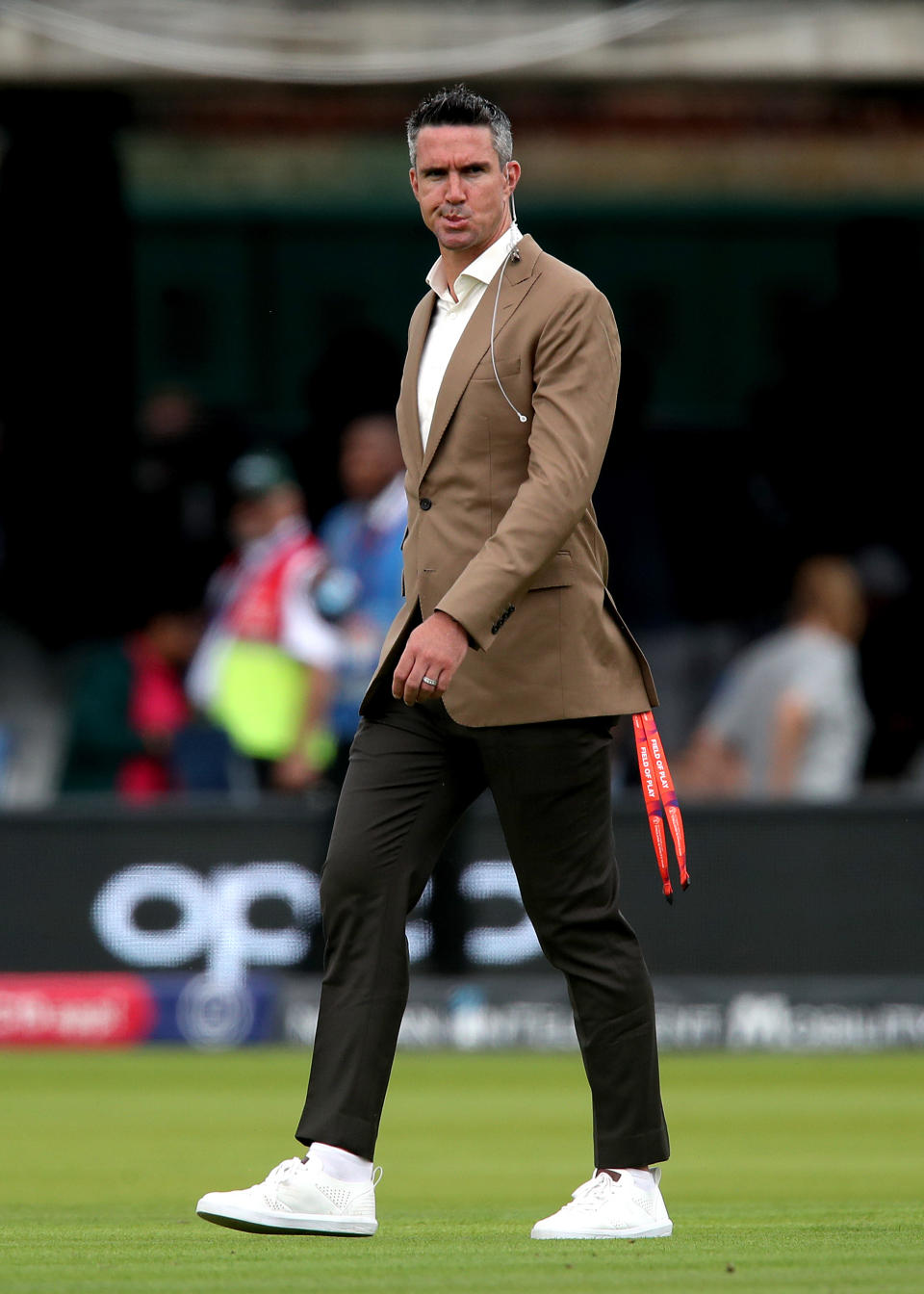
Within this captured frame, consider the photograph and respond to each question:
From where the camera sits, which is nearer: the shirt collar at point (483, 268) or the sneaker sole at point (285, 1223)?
the sneaker sole at point (285, 1223)

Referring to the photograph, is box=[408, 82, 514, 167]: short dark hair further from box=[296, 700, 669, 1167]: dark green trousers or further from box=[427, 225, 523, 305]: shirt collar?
box=[296, 700, 669, 1167]: dark green trousers

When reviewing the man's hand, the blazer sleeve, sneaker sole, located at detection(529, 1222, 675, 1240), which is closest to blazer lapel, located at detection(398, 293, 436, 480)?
the blazer sleeve

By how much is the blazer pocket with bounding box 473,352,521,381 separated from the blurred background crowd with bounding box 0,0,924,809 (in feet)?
18.8

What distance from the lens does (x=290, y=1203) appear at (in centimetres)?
488

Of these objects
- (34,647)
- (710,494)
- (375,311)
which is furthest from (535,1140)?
(375,311)

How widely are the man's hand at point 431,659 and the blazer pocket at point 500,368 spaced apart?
53 cm

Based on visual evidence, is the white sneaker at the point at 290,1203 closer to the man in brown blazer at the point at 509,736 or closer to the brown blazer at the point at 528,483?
the man in brown blazer at the point at 509,736

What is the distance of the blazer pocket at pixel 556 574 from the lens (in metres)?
5.04

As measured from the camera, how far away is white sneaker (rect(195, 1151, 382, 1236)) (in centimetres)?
488

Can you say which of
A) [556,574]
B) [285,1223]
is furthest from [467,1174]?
[556,574]

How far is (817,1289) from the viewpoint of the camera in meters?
4.27

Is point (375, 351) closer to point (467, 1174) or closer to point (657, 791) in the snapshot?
point (467, 1174)

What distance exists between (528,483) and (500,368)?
28 cm

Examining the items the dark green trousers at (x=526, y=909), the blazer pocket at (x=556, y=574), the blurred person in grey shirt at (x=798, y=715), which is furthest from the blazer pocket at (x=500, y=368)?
the blurred person in grey shirt at (x=798, y=715)
